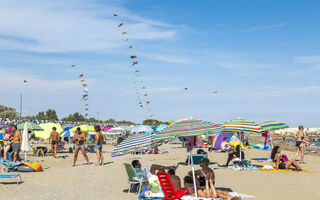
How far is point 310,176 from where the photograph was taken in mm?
11523

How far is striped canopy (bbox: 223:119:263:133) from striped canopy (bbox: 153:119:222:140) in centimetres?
463

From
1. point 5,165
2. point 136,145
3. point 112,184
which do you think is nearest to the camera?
point 136,145

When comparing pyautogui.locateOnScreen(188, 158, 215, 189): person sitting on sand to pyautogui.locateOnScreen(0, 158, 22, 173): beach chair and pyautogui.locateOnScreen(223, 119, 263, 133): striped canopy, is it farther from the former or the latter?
pyautogui.locateOnScreen(0, 158, 22, 173): beach chair

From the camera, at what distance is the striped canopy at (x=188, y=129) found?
7.43m

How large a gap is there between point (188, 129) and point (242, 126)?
18.7ft

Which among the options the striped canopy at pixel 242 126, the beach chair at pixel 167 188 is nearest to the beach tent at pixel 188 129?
the beach chair at pixel 167 188

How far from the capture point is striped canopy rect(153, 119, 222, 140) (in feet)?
24.4

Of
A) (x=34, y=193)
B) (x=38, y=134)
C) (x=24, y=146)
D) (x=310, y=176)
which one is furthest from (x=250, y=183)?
(x=38, y=134)

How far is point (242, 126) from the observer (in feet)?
42.0

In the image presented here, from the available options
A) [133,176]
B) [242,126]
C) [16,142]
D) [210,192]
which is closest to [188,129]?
[210,192]

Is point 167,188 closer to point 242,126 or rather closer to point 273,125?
point 242,126

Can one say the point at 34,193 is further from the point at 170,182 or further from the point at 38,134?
the point at 38,134

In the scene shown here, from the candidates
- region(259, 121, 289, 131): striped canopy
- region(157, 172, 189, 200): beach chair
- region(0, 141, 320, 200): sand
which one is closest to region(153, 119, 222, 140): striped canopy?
region(157, 172, 189, 200): beach chair

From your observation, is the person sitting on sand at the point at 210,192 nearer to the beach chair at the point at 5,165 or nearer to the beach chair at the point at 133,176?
the beach chair at the point at 133,176
